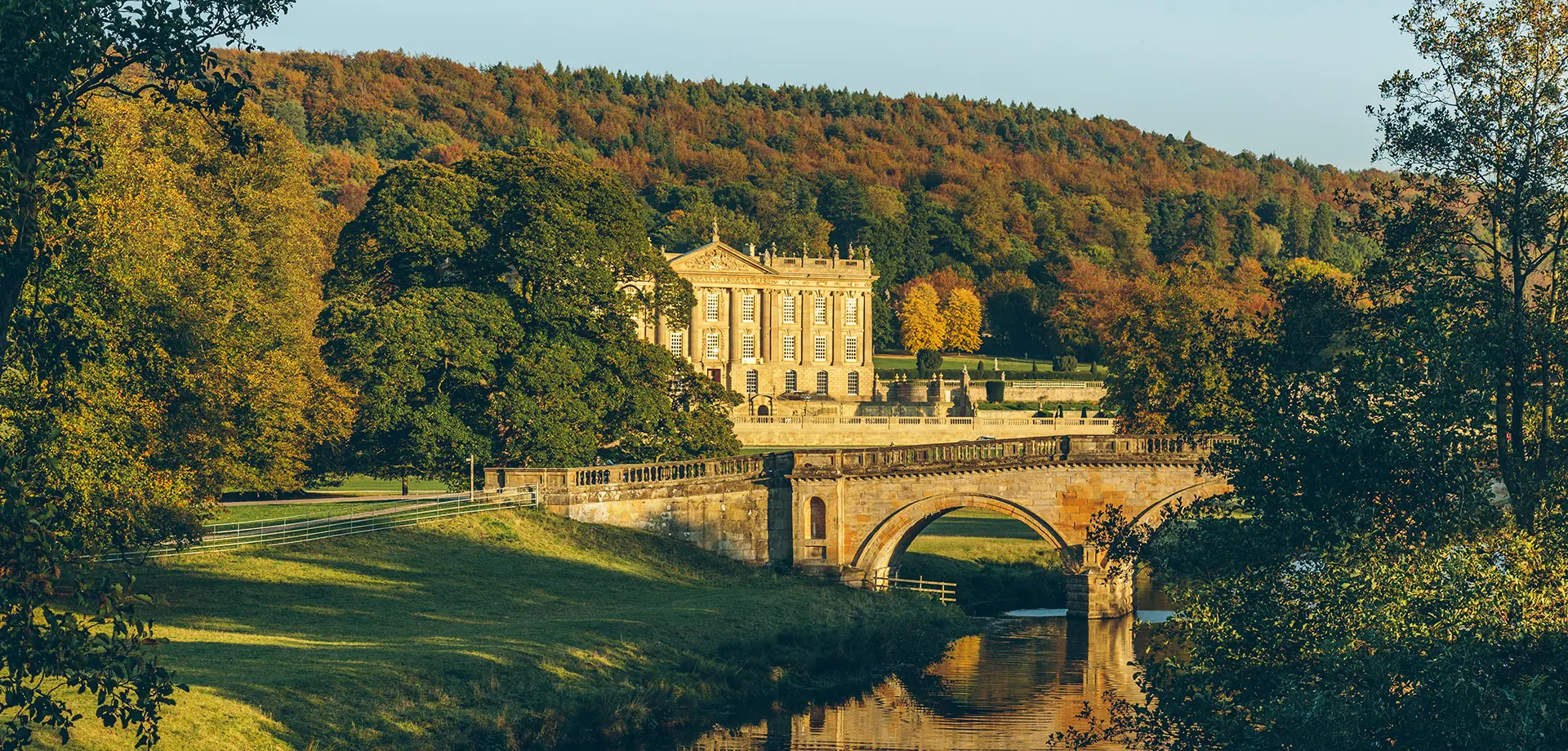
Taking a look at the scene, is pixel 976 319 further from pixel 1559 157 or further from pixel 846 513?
pixel 1559 157

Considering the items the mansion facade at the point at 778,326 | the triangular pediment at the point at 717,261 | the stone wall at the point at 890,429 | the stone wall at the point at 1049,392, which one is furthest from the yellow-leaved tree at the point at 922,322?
the stone wall at the point at 890,429

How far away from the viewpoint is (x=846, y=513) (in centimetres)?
5188

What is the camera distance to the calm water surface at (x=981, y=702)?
3600 centimetres

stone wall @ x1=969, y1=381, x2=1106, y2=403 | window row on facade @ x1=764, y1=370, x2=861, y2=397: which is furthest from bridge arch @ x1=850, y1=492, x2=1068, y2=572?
window row on facade @ x1=764, y1=370, x2=861, y2=397

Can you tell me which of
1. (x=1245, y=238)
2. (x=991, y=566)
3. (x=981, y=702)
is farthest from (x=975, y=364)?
(x=981, y=702)

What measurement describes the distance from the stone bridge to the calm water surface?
3990 millimetres

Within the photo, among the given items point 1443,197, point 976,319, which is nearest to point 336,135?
point 976,319

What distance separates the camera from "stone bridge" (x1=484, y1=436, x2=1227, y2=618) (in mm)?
50625

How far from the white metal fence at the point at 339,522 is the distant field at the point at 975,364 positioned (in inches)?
3428

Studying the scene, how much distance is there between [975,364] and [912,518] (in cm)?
8931

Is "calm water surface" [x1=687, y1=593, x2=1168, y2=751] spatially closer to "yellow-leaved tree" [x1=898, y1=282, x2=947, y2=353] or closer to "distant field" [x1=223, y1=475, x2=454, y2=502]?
"distant field" [x1=223, y1=475, x2=454, y2=502]

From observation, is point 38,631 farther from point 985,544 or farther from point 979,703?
point 985,544

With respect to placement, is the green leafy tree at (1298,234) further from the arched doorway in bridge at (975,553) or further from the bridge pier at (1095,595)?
the bridge pier at (1095,595)

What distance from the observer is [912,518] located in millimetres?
51969
